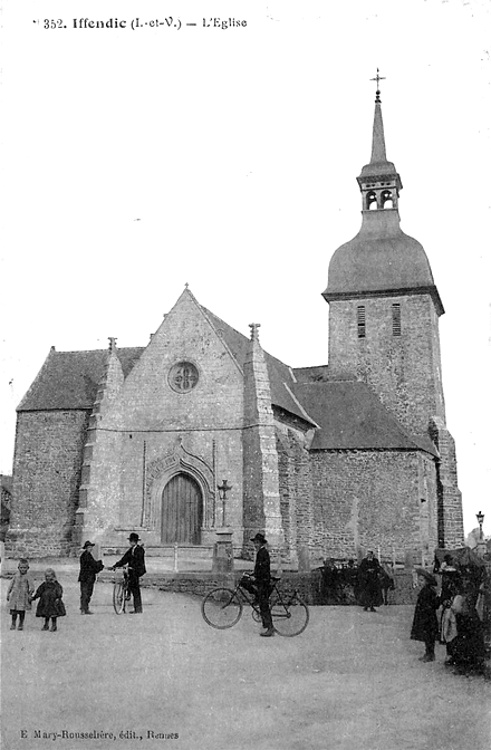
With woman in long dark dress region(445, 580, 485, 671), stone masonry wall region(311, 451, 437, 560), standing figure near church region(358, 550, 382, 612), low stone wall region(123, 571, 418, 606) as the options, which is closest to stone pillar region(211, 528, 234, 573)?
low stone wall region(123, 571, 418, 606)

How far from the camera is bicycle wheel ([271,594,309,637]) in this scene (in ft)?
38.8

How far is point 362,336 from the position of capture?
121 ft

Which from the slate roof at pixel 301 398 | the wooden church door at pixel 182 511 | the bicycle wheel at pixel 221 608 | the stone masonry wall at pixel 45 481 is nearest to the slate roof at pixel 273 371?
the slate roof at pixel 301 398

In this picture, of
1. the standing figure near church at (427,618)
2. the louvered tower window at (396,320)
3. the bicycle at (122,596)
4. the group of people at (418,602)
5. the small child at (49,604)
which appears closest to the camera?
the group of people at (418,602)

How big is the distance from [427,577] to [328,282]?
28323 millimetres

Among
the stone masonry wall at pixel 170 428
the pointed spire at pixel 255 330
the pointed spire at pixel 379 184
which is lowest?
the stone masonry wall at pixel 170 428

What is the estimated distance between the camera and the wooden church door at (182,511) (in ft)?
88.2

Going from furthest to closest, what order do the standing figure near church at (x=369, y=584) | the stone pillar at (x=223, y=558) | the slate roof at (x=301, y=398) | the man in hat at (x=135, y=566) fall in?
the slate roof at (x=301, y=398)
the stone pillar at (x=223, y=558)
the standing figure near church at (x=369, y=584)
the man in hat at (x=135, y=566)

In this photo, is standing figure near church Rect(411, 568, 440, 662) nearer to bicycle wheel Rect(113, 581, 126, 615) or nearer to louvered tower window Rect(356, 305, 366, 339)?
bicycle wheel Rect(113, 581, 126, 615)

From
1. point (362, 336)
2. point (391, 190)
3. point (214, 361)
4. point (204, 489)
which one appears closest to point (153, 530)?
point (204, 489)

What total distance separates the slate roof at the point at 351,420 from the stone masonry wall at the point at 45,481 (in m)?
10.3

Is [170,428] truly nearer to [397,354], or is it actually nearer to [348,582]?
[348,582]

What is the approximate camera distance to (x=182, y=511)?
27.1m

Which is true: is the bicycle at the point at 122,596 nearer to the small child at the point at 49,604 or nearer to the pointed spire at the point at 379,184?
the small child at the point at 49,604
